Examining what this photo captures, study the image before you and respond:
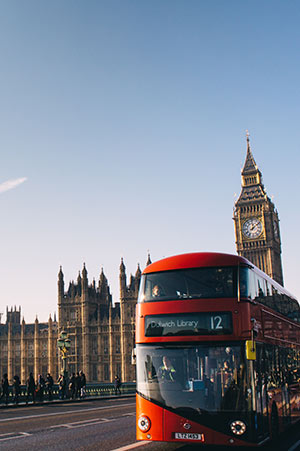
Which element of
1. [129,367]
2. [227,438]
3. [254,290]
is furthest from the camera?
[129,367]

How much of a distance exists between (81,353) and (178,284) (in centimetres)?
8315

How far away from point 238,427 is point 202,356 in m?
1.52

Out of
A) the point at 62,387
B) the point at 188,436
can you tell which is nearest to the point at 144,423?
the point at 188,436

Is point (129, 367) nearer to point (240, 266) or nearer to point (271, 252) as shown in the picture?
point (271, 252)

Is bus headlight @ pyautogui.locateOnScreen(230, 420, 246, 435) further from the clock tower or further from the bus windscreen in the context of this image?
the clock tower

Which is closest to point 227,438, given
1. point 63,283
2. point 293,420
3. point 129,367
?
point 293,420

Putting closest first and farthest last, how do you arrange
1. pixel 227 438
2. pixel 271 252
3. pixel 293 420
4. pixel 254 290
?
1. pixel 227 438
2. pixel 254 290
3. pixel 293 420
4. pixel 271 252

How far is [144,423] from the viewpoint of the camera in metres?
11.2

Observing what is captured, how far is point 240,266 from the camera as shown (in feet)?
39.3

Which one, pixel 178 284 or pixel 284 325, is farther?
pixel 284 325

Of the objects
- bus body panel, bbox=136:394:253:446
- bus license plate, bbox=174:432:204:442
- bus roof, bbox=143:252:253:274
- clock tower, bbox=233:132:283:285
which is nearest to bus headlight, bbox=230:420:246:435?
bus body panel, bbox=136:394:253:446

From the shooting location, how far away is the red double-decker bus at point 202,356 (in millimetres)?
10781

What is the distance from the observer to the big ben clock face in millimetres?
111250

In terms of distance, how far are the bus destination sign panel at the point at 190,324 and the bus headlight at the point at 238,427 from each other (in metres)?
1.75
